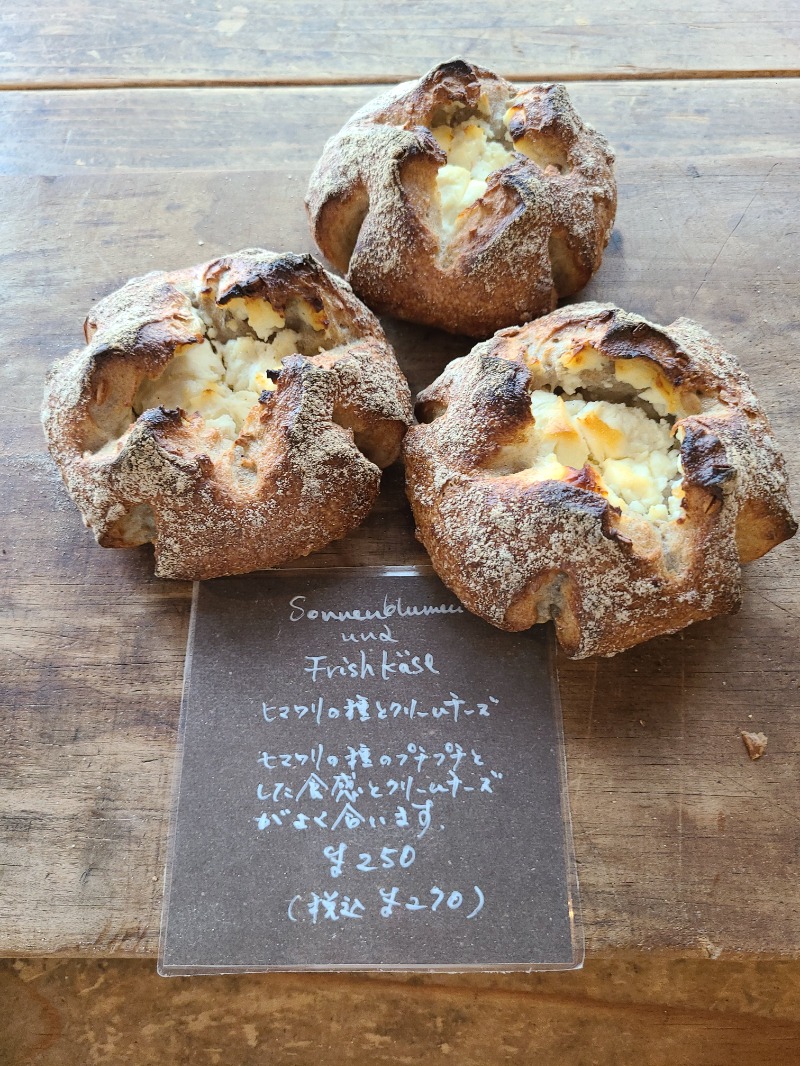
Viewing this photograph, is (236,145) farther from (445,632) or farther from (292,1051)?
(292,1051)

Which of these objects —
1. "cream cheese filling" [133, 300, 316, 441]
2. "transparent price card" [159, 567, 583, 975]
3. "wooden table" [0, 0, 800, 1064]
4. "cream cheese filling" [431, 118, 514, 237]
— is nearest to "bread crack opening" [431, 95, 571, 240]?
"cream cheese filling" [431, 118, 514, 237]

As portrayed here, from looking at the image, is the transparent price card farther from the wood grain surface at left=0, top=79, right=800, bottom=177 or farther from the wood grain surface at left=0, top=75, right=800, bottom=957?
the wood grain surface at left=0, top=79, right=800, bottom=177

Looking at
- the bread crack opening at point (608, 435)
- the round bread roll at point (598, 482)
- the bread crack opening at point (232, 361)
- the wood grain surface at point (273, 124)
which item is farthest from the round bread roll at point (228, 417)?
the wood grain surface at point (273, 124)

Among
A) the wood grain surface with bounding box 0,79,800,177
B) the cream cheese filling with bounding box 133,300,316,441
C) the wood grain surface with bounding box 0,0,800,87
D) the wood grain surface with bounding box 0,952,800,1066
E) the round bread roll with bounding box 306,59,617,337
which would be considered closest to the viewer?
the cream cheese filling with bounding box 133,300,316,441

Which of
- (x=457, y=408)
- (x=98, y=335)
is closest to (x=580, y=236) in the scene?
(x=457, y=408)

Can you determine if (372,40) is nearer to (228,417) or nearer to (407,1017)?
(228,417)
